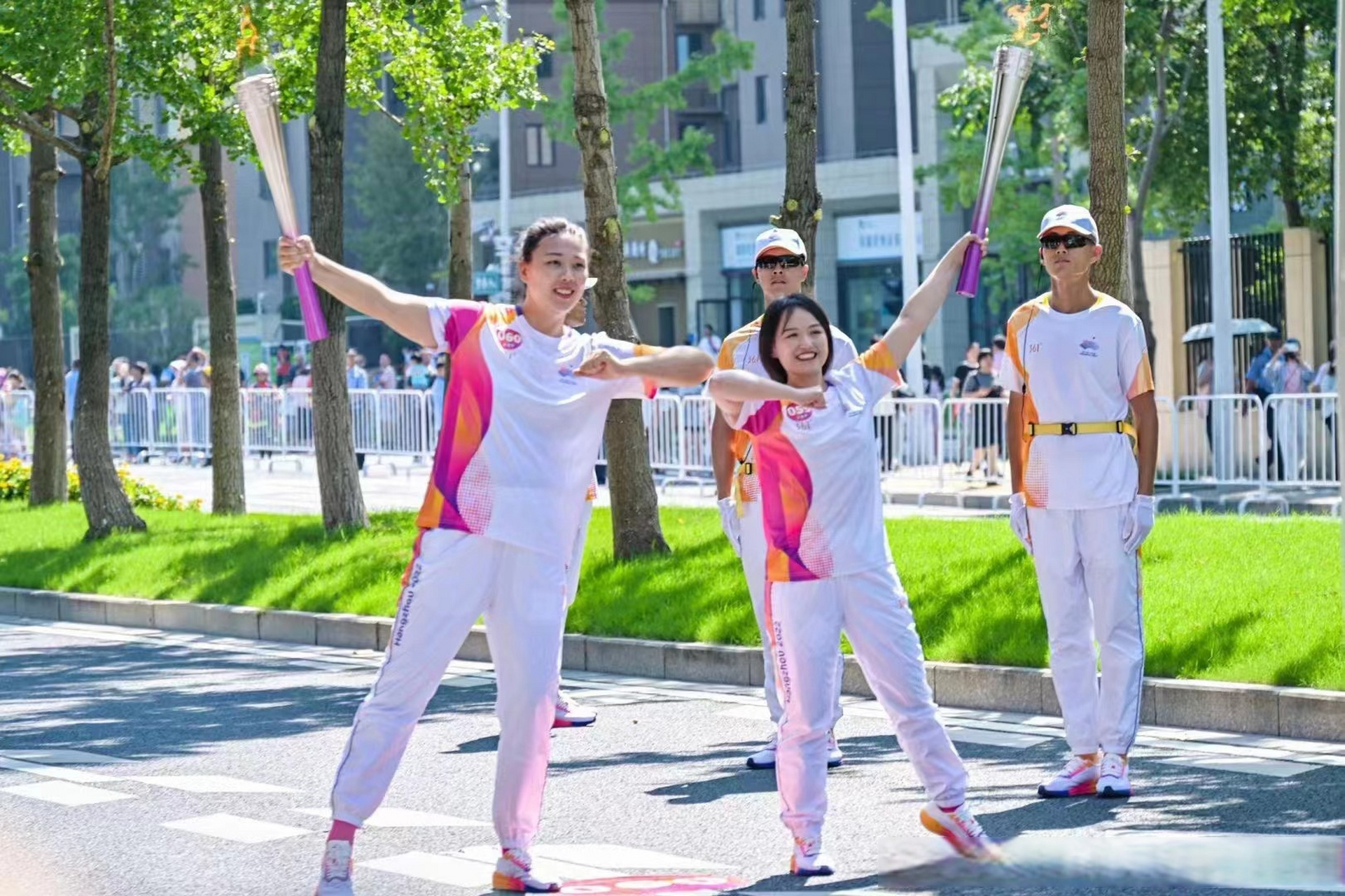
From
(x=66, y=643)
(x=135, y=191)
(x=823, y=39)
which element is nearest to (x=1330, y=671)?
(x=66, y=643)

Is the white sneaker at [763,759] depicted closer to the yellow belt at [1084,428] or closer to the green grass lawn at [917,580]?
the yellow belt at [1084,428]

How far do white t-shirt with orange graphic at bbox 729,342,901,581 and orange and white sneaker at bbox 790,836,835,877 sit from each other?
77 centimetres

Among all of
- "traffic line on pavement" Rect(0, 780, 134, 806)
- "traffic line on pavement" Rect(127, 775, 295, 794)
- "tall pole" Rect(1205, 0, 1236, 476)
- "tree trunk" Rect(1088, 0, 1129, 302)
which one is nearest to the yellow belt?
"traffic line on pavement" Rect(127, 775, 295, 794)

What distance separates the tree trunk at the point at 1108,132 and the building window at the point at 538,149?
52558 millimetres

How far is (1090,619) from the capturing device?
8.17 metres

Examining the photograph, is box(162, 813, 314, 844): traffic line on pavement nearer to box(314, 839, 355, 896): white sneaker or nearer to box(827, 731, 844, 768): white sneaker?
box(314, 839, 355, 896): white sneaker

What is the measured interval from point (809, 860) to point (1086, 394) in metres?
2.19

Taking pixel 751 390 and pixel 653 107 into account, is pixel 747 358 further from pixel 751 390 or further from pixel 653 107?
pixel 653 107

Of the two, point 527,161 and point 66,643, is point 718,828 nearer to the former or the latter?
point 66,643

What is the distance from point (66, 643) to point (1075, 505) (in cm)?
816

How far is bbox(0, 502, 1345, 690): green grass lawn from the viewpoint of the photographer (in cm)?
1043

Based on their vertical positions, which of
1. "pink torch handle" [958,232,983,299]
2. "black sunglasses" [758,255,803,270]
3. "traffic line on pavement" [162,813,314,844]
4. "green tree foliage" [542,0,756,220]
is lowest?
"traffic line on pavement" [162,813,314,844]

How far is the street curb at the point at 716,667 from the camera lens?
945 centimetres

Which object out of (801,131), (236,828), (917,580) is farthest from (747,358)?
(801,131)
